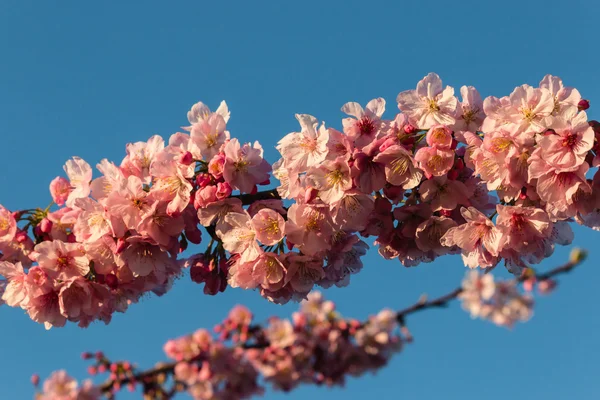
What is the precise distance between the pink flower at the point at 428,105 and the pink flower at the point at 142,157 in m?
1.16

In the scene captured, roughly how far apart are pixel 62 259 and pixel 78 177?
443 millimetres

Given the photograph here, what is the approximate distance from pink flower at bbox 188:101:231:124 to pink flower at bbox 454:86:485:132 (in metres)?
Result: 1.11

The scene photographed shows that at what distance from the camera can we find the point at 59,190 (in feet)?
10.3

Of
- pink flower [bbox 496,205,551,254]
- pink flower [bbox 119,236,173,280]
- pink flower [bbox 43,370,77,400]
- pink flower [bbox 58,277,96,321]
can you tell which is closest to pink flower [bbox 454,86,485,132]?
pink flower [bbox 496,205,551,254]

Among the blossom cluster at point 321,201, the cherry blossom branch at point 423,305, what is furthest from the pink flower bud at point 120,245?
the cherry blossom branch at point 423,305

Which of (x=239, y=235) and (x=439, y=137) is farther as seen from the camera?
(x=239, y=235)

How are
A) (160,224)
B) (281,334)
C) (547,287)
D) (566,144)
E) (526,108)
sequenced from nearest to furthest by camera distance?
(566,144) → (526,108) → (160,224) → (281,334) → (547,287)

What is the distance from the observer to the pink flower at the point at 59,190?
312 cm

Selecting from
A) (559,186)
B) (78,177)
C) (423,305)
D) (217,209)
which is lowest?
(559,186)

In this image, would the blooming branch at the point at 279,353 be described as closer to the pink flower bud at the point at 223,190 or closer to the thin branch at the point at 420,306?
the thin branch at the point at 420,306

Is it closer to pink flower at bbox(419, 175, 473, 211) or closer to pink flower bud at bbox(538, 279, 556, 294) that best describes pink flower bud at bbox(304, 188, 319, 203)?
pink flower at bbox(419, 175, 473, 211)

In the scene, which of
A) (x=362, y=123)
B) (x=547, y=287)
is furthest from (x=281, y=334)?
(x=547, y=287)

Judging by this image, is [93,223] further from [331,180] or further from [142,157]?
[331,180]

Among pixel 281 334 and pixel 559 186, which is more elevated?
pixel 281 334
